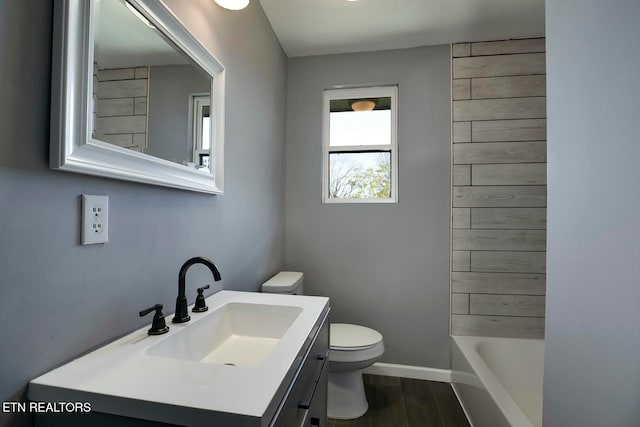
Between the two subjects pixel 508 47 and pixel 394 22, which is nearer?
pixel 394 22

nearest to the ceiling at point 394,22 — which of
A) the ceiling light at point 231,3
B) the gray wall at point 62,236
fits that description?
the ceiling light at point 231,3

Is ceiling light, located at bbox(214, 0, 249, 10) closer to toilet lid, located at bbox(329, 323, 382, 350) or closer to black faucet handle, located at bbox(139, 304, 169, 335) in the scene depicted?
black faucet handle, located at bbox(139, 304, 169, 335)

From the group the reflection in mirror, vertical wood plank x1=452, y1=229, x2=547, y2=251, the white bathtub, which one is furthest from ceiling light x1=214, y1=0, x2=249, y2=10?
the white bathtub

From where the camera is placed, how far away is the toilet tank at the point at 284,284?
1847mm

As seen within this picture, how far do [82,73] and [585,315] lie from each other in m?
1.34

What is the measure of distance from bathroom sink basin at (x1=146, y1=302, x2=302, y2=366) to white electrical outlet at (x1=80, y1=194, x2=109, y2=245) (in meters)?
0.39

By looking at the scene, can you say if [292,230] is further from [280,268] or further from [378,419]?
[378,419]

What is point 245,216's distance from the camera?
1.72 m

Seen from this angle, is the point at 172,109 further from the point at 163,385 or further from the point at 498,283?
the point at 498,283

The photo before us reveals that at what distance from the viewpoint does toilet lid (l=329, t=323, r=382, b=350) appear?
1.78 m

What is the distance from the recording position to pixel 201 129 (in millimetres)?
1260

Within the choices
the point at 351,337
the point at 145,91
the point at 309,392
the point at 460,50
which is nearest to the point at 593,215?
the point at 309,392

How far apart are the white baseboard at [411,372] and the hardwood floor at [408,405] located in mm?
33

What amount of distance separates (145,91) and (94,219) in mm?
470
